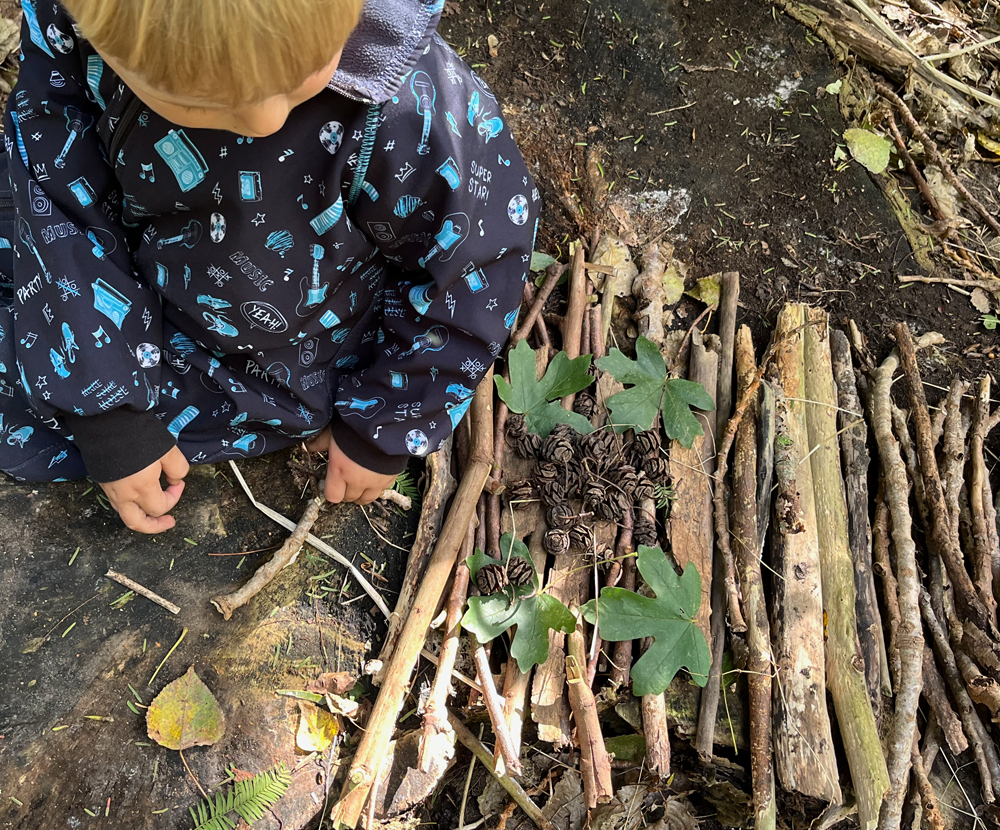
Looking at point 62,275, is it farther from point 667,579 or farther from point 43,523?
point 667,579

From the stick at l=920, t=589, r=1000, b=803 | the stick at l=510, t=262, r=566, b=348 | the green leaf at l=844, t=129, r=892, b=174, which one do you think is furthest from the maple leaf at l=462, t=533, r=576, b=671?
the green leaf at l=844, t=129, r=892, b=174

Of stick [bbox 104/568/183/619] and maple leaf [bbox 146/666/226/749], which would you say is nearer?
maple leaf [bbox 146/666/226/749]

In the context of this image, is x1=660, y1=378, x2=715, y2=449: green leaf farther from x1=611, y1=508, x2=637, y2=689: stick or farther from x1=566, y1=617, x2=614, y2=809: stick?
x1=566, y1=617, x2=614, y2=809: stick

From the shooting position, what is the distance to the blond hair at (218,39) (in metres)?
0.87

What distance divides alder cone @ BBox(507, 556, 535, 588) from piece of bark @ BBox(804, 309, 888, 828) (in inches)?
36.2

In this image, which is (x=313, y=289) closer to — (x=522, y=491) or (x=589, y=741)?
(x=522, y=491)

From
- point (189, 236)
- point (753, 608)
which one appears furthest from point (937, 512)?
point (189, 236)

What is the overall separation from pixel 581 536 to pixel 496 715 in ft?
1.85

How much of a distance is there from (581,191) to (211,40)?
82.8 inches

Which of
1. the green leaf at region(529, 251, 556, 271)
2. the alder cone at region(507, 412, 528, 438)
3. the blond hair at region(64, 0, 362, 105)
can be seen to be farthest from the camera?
the green leaf at region(529, 251, 556, 271)

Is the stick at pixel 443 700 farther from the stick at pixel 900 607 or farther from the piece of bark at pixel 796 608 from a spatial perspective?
the stick at pixel 900 607

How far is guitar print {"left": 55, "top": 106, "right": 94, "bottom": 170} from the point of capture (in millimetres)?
1588

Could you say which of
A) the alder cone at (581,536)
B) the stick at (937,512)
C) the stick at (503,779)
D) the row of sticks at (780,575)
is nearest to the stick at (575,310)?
the row of sticks at (780,575)

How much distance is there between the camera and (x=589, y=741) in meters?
1.89
